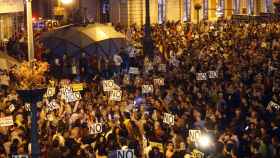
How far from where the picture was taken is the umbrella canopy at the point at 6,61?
90.6 ft

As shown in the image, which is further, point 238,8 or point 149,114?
point 238,8

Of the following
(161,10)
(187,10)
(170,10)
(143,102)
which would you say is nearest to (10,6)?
(143,102)

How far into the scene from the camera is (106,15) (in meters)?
53.8

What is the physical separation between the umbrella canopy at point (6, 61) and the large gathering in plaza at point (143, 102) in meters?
0.05

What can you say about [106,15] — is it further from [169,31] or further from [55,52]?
[55,52]

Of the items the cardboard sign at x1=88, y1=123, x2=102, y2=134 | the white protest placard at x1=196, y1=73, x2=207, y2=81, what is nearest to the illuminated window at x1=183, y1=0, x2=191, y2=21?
the white protest placard at x1=196, y1=73, x2=207, y2=81

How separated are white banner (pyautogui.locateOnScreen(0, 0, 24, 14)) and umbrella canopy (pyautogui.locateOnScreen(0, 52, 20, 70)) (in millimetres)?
3651

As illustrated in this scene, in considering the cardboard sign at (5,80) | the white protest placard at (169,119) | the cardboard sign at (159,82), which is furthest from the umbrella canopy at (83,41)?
the white protest placard at (169,119)

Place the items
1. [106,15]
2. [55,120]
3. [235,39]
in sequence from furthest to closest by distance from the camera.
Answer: [106,15]
[235,39]
[55,120]

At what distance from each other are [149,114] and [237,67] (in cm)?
681

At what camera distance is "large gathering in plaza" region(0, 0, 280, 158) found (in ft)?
52.9

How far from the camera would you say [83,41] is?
34469 millimetres

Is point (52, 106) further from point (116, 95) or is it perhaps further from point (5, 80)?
point (5, 80)

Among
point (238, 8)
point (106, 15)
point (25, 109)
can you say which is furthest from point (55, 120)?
point (238, 8)
